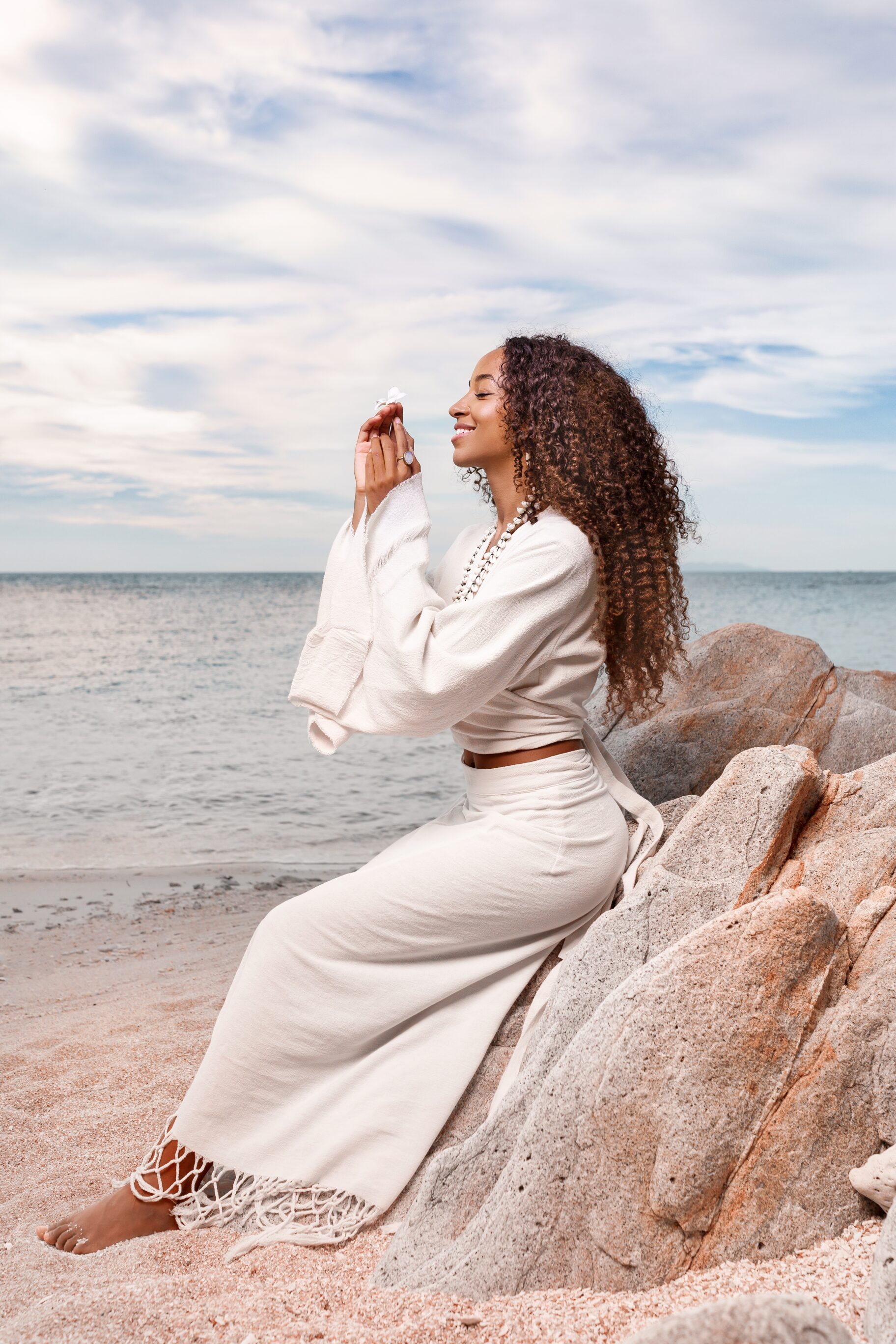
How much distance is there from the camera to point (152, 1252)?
266 centimetres

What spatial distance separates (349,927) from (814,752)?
2889mm

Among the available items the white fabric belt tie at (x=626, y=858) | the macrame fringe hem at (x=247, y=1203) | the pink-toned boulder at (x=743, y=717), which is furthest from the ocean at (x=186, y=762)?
the macrame fringe hem at (x=247, y=1203)

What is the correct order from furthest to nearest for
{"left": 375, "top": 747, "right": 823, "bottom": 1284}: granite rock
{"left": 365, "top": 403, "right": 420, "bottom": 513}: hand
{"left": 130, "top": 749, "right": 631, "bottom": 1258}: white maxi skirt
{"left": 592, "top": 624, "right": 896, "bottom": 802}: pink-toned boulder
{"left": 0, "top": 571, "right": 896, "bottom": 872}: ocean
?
{"left": 0, "top": 571, "right": 896, "bottom": 872}: ocean
{"left": 592, "top": 624, "right": 896, "bottom": 802}: pink-toned boulder
{"left": 365, "top": 403, "right": 420, "bottom": 513}: hand
{"left": 130, "top": 749, "right": 631, "bottom": 1258}: white maxi skirt
{"left": 375, "top": 747, "right": 823, "bottom": 1284}: granite rock

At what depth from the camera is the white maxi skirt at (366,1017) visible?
277cm

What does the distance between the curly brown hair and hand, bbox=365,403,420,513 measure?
336mm

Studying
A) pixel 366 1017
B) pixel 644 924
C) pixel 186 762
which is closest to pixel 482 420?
pixel 644 924

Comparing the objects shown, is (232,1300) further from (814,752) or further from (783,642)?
(783,642)

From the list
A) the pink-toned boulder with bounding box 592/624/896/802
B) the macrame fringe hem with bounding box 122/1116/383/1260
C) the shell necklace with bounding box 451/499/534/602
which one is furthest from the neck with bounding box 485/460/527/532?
the macrame fringe hem with bounding box 122/1116/383/1260

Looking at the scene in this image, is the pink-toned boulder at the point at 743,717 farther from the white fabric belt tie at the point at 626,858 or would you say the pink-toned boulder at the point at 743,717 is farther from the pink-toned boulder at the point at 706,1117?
the pink-toned boulder at the point at 706,1117

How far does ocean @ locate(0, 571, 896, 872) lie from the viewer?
8.95 meters

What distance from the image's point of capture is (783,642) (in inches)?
201

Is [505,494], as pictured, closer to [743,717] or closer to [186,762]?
[743,717]

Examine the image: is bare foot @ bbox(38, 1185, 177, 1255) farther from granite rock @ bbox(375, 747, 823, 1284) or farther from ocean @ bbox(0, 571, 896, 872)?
ocean @ bbox(0, 571, 896, 872)

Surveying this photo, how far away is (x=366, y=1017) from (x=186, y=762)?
381 inches
